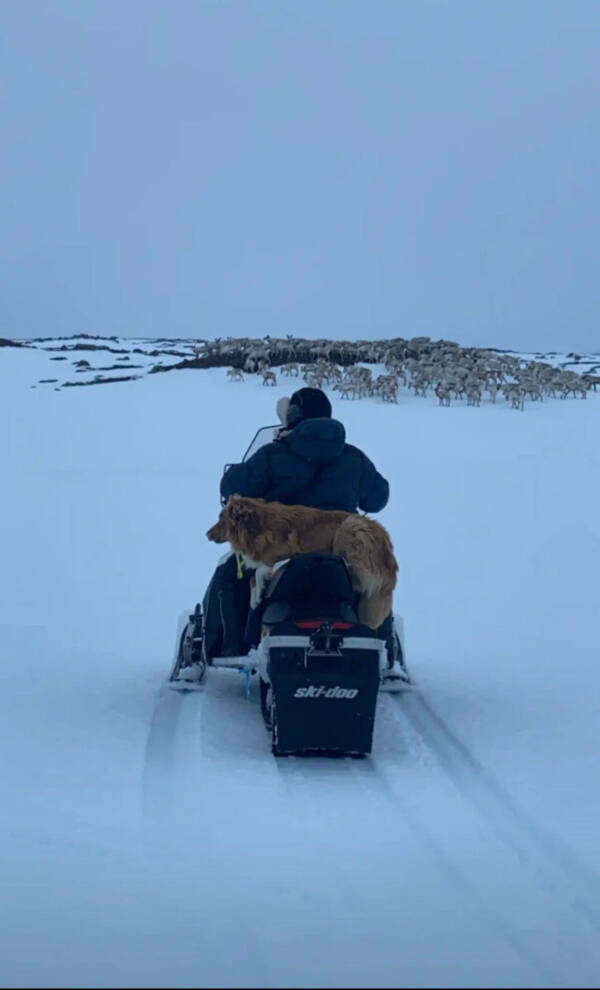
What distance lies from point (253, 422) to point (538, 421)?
6.35 metres

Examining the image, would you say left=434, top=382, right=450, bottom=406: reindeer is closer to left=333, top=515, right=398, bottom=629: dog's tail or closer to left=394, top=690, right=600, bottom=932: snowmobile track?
left=394, top=690, right=600, bottom=932: snowmobile track

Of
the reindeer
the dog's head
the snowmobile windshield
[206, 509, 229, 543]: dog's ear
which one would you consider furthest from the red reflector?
the reindeer

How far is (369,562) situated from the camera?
19.1 ft

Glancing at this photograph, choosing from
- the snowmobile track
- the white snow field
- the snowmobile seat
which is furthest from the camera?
the snowmobile seat

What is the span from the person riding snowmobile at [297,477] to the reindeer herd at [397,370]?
22236 mm

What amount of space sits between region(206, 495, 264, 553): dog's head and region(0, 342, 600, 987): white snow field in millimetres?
977

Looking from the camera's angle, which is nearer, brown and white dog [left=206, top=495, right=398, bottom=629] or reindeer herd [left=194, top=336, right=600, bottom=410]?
brown and white dog [left=206, top=495, right=398, bottom=629]

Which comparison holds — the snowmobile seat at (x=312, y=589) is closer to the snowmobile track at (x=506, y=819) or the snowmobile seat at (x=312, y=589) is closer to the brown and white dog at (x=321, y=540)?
the brown and white dog at (x=321, y=540)

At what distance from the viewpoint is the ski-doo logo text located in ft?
17.9

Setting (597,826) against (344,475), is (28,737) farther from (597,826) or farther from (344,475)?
(597,826)

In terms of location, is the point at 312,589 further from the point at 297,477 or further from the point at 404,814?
the point at 404,814

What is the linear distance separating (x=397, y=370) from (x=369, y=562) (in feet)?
87.7

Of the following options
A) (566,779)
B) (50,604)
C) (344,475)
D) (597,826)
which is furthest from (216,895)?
(50,604)

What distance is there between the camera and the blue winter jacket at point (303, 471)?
620 centimetres
